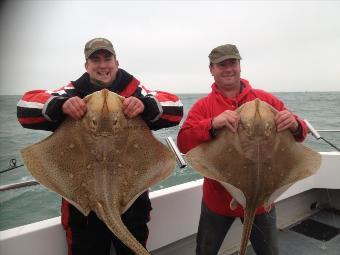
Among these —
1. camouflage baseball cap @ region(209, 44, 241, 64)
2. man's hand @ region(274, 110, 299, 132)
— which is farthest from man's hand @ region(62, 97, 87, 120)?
man's hand @ region(274, 110, 299, 132)

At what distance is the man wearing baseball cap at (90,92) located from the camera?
2477mm

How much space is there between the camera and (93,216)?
269cm

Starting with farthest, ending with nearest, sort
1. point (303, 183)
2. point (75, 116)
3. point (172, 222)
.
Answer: point (303, 183) < point (172, 222) < point (75, 116)

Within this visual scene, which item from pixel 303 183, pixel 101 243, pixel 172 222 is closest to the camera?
pixel 101 243

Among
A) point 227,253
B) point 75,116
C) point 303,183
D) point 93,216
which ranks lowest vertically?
point 227,253

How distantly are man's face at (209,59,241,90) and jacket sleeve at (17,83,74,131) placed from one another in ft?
4.64

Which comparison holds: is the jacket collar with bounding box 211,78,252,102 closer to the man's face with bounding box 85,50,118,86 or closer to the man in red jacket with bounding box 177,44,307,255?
the man in red jacket with bounding box 177,44,307,255

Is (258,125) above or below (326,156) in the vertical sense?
above

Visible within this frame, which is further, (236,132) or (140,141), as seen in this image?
(236,132)

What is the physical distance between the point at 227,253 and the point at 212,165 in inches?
90.6

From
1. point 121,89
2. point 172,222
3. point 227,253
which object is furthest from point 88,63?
point 227,253

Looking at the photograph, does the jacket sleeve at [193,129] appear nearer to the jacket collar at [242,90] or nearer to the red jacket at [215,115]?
the red jacket at [215,115]

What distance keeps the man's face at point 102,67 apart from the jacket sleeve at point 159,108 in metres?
0.28

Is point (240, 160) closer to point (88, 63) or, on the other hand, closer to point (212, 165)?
point (212, 165)
